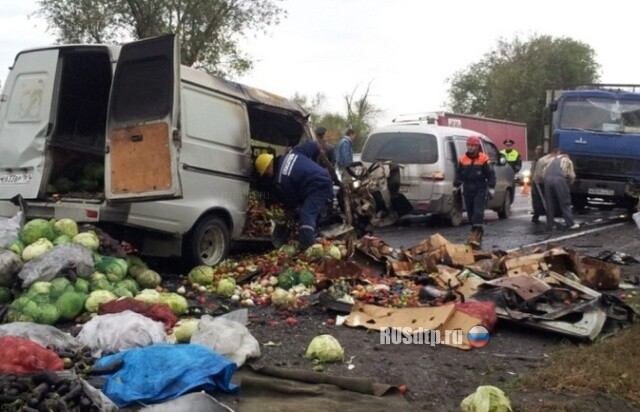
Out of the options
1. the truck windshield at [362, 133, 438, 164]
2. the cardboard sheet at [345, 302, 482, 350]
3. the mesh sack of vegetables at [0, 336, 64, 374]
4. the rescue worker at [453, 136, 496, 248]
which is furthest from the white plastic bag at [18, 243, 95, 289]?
the truck windshield at [362, 133, 438, 164]

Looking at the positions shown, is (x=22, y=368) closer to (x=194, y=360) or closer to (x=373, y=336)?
(x=194, y=360)

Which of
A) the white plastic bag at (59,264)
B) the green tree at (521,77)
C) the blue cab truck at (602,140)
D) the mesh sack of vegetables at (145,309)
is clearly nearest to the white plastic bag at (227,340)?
the mesh sack of vegetables at (145,309)

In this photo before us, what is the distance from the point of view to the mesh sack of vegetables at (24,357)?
182 inches

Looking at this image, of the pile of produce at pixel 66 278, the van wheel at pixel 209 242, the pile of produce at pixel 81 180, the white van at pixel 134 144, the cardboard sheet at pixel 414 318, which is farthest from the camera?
the van wheel at pixel 209 242

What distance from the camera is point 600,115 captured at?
1728 cm

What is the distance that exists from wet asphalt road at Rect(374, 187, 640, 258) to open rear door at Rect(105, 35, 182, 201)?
5340 mm

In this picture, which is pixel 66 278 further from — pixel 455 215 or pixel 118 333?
pixel 455 215

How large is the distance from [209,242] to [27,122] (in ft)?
7.91

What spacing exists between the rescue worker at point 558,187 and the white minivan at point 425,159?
1.66m

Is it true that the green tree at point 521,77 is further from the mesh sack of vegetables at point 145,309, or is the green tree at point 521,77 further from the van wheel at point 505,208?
the mesh sack of vegetables at point 145,309

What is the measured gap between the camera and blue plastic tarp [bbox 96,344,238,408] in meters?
4.64

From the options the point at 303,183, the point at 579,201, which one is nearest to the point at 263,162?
the point at 303,183

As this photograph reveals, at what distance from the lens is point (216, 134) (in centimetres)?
905

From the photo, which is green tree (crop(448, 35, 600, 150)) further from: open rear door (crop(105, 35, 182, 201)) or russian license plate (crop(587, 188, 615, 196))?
open rear door (crop(105, 35, 182, 201))
